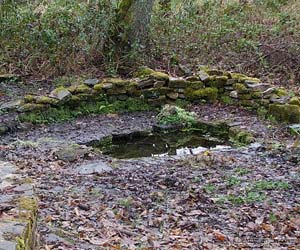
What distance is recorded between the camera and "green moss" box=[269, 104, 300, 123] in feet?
24.2

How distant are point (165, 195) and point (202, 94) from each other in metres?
4.17

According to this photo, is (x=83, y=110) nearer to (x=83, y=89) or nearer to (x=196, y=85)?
(x=83, y=89)

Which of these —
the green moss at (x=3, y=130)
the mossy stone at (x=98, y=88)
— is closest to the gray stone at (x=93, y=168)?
the green moss at (x=3, y=130)

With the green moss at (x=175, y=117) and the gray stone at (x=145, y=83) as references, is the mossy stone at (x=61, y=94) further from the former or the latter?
the green moss at (x=175, y=117)

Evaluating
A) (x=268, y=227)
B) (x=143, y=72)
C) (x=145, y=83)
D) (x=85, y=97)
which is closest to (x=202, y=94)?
(x=145, y=83)

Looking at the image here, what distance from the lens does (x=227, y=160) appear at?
18.9 ft

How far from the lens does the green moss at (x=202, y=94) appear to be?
28.4 ft

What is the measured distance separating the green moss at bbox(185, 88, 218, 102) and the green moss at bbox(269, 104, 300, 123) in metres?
1.20

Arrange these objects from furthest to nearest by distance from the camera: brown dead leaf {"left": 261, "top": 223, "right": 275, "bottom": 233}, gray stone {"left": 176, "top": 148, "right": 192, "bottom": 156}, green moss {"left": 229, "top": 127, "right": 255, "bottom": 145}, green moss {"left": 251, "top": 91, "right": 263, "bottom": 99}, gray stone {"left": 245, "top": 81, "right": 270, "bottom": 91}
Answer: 1. gray stone {"left": 245, "top": 81, "right": 270, "bottom": 91}
2. green moss {"left": 251, "top": 91, "right": 263, "bottom": 99}
3. green moss {"left": 229, "top": 127, "right": 255, "bottom": 145}
4. gray stone {"left": 176, "top": 148, "right": 192, "bottom": 156}
5. brown dead leaf {"left": 261, "top": 223, "right": 275, "bottom": 233}

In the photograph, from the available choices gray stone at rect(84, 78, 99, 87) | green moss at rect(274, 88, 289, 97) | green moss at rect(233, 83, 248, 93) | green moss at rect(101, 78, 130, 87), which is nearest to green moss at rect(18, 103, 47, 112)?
gray stone at rect(84, 78, 99, 87)

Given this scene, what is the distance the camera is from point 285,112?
748 centimetres

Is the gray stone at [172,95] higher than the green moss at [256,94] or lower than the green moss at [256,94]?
lower

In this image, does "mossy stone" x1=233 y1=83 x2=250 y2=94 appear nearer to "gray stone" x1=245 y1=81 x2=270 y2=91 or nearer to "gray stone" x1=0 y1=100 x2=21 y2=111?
"gray stone" x1=245 y1=81 x2=270 y2=91

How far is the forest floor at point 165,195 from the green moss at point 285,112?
0.56 metres
